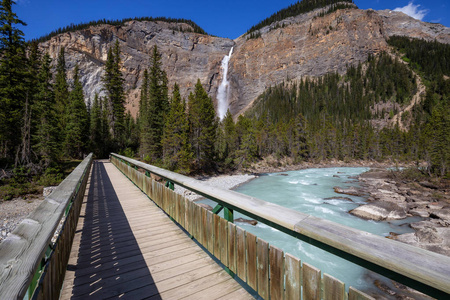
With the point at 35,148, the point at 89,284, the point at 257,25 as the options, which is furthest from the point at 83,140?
the point at 257,25

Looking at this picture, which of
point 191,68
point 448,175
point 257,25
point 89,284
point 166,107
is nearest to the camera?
point 89,284

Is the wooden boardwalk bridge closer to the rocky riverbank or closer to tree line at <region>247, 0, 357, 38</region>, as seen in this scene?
the rocky riverbank

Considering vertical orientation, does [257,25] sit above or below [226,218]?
above

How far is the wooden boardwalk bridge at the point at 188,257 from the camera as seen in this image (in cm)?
110

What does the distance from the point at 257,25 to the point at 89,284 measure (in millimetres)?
155558

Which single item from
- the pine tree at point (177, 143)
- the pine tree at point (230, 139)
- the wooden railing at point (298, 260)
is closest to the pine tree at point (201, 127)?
the pine tree at point (177, 143)

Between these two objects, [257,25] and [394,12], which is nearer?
[257,25]

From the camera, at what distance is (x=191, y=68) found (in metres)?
110

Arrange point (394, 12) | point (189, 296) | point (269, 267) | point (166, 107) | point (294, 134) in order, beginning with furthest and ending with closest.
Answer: point (394, 12), point (294, 134), point (166, 107), point (189, 296), point (269, 267)

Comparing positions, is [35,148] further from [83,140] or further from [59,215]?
[59,215]

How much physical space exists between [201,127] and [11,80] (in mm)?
19915

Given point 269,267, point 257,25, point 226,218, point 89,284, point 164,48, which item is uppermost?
→ point 257,25

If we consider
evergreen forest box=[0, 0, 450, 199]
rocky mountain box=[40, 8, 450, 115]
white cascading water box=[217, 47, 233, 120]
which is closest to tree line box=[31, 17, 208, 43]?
rocky mountain box=[40, 8, 450, 115]

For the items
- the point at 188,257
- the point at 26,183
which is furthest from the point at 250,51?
the point at 188,257
